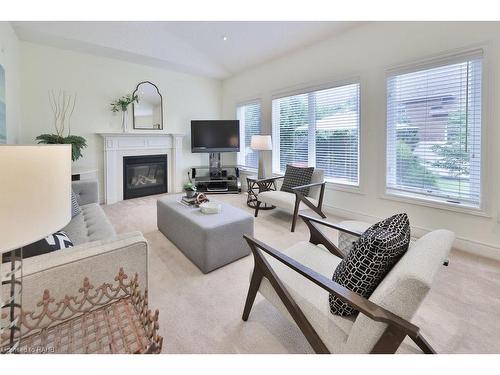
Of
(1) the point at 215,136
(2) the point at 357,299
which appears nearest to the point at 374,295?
(2) the point at 357,299

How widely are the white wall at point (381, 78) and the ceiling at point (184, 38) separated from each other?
0.28 meters

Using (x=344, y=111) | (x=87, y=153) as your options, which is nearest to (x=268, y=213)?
(x=344, y=111)

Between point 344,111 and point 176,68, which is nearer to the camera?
point 344,111

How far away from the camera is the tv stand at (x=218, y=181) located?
5695 mm

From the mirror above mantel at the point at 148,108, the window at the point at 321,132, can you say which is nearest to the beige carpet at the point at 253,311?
the window at the point at 321,132

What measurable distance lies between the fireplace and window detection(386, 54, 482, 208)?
4521mm

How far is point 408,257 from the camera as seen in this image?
3.46 feet

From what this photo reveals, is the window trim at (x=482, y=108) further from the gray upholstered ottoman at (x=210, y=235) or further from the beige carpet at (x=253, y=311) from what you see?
the gray upholstered ottoman at (x=210, y=235)

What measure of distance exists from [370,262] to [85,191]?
132 inches

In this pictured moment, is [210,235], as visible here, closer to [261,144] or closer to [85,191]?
[85,191]

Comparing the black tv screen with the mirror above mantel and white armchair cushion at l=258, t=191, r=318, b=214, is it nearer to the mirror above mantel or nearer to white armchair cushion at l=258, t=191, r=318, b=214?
the mirror above mantel

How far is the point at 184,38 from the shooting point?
486cm

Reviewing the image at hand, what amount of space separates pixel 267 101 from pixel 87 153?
360 centimetres
